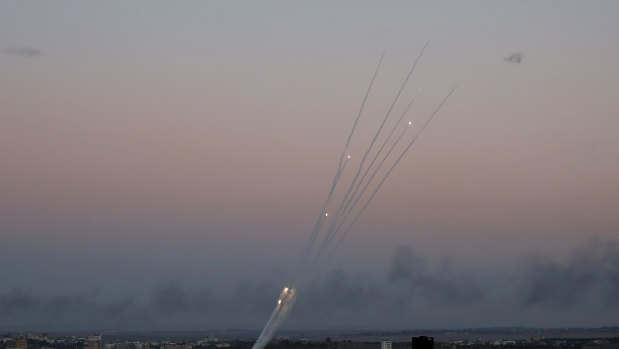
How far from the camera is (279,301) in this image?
75062 mm

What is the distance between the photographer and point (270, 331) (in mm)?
78750

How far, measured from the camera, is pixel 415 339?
62.6 metres

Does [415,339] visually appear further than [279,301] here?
No

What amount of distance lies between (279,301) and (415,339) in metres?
16.2

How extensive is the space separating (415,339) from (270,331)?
65.1 feet

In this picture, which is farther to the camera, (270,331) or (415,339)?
(270,331)

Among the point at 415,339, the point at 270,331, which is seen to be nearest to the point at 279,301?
the point at 270,331

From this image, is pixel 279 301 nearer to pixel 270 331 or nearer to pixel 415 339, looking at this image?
pixel 270 331

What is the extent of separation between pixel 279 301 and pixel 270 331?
16.5 feet
